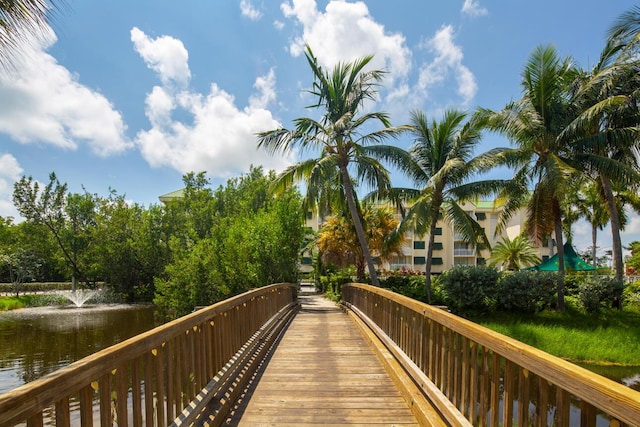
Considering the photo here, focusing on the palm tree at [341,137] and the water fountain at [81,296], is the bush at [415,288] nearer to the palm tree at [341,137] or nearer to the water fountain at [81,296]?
the palm tree at [341,137]

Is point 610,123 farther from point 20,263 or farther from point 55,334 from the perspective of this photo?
point 20,263

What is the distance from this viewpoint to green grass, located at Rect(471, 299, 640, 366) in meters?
13.7

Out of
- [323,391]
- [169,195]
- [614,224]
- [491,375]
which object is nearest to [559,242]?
[614,224]

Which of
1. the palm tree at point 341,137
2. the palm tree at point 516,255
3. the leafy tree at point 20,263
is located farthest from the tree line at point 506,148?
the leafy tree at point 20,263

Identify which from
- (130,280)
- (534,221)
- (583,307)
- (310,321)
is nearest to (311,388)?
(310,321)

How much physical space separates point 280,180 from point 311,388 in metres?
10.9

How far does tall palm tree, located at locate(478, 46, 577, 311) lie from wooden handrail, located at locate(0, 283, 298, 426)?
14012 mm

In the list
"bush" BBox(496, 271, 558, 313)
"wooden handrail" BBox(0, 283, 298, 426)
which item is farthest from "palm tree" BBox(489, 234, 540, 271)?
"wooden handrail" BBox(0, 283, 298, 426)

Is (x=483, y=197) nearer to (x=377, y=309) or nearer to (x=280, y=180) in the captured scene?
(x=280, y=180)

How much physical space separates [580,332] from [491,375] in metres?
15.5

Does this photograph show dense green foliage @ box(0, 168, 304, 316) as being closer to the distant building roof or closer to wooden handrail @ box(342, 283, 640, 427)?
the distant building roof

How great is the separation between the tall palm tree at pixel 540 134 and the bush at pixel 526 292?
679 mm

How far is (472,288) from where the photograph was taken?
17609mm

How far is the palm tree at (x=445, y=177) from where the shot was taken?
17047 mm
